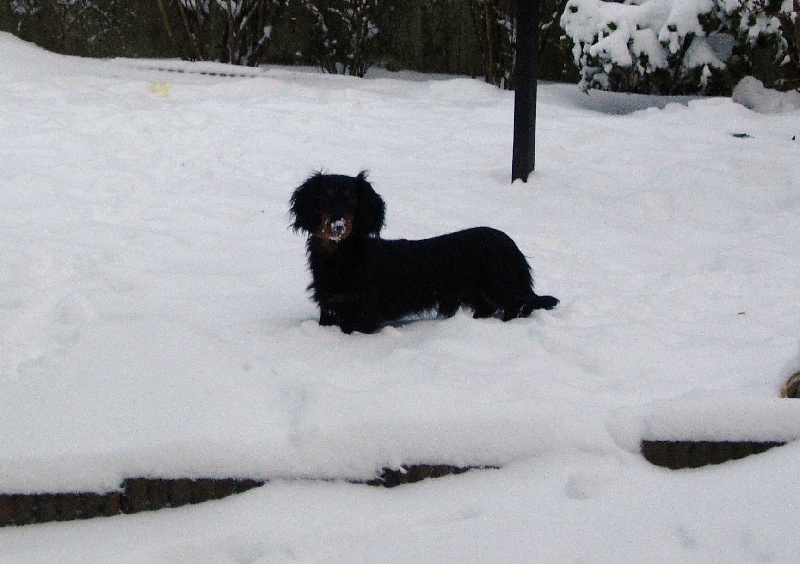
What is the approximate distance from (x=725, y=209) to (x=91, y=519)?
447 centimetres

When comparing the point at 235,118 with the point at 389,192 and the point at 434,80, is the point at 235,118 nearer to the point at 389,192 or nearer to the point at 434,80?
the point at 389,192

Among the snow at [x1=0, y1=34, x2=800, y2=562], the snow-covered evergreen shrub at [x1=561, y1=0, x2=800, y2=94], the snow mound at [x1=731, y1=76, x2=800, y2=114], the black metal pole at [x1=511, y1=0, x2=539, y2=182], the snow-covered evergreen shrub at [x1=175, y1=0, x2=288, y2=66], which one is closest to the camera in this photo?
the snow at [x1=0, y1=34, x2=800, y2=562]

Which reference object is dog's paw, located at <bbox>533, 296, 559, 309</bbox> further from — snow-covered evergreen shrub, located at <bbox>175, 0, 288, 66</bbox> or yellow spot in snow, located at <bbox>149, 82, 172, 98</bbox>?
snow-covered evergreen shrub, located at <bbox>175, 0, 288, 66</bbox>

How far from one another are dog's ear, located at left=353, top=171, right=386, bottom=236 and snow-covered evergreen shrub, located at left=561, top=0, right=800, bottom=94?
4889 millimetres

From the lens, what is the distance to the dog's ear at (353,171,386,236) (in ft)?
10.7

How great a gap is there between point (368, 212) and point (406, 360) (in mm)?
756

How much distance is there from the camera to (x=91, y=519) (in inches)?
79.1

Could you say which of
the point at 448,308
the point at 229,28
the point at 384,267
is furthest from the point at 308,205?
the point at 229,28

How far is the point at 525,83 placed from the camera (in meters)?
5.64

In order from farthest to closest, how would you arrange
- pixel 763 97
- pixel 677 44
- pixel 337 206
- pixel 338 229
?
pixel 763 97 < pixel 677 44 < pixel 337 206 < pixel 338 229

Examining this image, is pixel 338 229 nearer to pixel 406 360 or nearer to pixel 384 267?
pixel 384 267

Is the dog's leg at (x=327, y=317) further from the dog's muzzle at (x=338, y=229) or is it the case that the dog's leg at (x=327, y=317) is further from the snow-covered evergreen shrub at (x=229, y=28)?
the snow-covered evergreen shrub at (x=229, y=28)

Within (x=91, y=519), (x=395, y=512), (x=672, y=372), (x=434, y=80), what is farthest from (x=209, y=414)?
(x=434, y=80)

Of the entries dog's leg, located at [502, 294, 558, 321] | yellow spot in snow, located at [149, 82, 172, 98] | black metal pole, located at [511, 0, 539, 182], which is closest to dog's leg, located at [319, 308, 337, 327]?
dog's leg, located at [502, 294, 558, 321]
